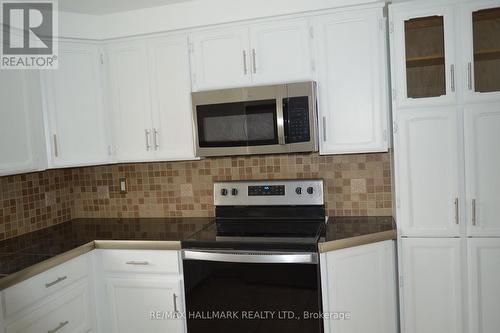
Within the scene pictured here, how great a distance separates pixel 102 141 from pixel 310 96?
1.37 meters

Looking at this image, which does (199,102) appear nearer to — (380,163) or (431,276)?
(380,163)

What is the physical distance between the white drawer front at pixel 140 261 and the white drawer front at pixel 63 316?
0.61ft

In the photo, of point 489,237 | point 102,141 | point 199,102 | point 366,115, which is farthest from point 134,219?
point 489,237

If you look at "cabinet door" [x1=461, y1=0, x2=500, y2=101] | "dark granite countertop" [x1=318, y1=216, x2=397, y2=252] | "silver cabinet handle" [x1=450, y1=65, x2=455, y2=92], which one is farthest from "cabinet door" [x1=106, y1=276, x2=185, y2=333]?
"cabinet door" [x1=461, y1=0, x2=500, y2=101]

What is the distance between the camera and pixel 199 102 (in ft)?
8.14

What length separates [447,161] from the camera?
2.15m

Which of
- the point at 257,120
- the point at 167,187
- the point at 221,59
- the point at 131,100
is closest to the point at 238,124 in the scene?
the point at 257,120

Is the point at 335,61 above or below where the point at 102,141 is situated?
above

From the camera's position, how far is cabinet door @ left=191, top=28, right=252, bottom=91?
244 cm

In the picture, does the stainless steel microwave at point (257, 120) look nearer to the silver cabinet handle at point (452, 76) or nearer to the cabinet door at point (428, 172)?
the cabinet door at point (428, 172)

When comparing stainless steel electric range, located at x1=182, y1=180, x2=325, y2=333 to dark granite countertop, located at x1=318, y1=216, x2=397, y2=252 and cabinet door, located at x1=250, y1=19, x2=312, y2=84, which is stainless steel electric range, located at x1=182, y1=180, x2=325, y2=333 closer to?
dark granite countertop, located at x1=318, y1=216, x2=397, y2=252

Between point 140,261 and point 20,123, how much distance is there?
1025 mm

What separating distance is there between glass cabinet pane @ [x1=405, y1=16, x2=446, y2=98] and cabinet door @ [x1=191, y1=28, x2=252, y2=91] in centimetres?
88

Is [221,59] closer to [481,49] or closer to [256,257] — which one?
[256,257]
